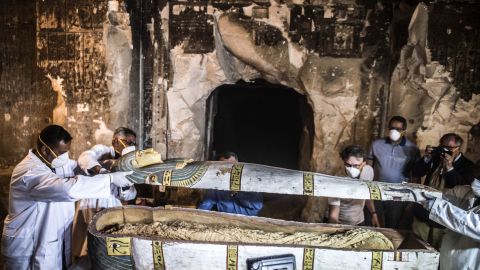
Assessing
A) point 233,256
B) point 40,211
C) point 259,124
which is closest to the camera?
point 233,256

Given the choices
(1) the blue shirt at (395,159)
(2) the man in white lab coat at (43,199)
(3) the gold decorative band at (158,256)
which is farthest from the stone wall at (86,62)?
(1) the blue shirt at (395,159)

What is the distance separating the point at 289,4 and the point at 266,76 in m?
0.92

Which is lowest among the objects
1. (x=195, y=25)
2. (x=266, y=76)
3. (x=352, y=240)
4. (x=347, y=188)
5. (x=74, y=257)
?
(x=74, y=257)

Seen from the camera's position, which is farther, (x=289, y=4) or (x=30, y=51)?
(x=30, y=51)

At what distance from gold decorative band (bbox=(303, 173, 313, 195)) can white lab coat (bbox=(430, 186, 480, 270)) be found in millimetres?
814

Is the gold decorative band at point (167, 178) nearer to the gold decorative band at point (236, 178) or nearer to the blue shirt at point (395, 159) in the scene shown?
the gold decorative band at point (236, 178)

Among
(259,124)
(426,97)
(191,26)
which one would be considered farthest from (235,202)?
(259,124)

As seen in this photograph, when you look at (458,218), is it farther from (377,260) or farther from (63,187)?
(63,187)

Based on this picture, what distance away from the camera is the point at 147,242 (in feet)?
9.48

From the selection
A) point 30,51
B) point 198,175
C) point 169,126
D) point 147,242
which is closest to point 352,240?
point 198,175

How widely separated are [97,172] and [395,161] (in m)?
2.90

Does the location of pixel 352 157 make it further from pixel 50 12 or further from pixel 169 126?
pixel 50 12

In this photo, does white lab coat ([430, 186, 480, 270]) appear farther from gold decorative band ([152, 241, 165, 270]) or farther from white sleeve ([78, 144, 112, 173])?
white sleeve ([78, 144, 112, 173])

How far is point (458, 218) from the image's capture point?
104 inches
